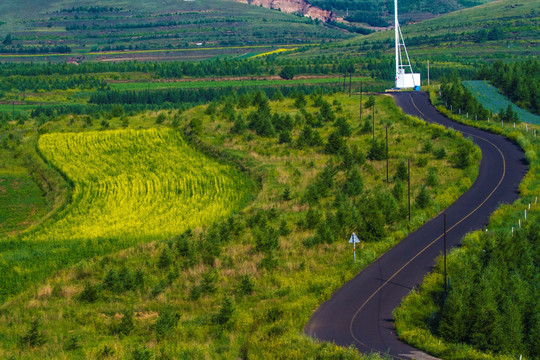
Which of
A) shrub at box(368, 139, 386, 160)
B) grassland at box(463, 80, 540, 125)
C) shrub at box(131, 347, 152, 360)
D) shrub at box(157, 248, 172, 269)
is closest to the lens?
→ shrub at box(131, 347, 152, 360)

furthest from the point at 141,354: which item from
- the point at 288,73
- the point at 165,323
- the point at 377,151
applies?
the point at 288,73

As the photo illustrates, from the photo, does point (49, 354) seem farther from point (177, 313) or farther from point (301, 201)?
point (301, 201)

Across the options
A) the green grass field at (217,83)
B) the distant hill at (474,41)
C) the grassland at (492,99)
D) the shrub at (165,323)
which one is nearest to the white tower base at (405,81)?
the grassland at (492,99)

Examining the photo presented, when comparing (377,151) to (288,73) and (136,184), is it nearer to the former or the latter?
(136,184)

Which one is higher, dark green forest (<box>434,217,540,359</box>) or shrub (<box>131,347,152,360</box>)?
shrub (<box>131,347,152,360</box>)

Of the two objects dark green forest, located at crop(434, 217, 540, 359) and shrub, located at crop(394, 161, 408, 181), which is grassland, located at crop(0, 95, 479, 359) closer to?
shrub, located at crop(394, 161, 408, 181)

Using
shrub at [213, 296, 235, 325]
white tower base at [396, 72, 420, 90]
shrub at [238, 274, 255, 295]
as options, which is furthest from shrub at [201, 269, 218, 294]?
white tower base at [396, 72, 420, 90]
